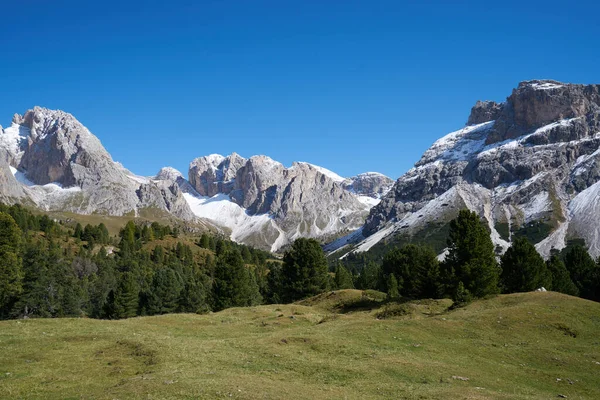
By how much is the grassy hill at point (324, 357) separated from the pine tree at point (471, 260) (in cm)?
992

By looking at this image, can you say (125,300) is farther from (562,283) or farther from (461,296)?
(562,283)

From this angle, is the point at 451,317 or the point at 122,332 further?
the point at 451,317

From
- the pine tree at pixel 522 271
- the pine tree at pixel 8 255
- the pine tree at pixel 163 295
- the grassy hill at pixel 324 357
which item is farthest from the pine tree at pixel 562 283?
the pine tree at pixel 8 255

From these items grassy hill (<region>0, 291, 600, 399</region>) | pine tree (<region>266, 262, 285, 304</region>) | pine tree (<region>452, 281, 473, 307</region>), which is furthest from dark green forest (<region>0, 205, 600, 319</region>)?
grassy hill (<region>0, 291, 600, 399</region>)

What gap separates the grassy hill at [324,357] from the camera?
24.6 m

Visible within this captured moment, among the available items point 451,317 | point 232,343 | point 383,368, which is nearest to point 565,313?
point 451,317

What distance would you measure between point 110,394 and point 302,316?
39096mm

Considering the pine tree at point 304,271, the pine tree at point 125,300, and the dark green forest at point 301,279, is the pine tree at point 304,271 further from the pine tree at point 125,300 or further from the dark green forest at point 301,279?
the pine tree at point 125,300

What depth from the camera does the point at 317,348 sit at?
36.3 metres

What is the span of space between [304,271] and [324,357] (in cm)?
5686

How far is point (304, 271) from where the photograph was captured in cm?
9081

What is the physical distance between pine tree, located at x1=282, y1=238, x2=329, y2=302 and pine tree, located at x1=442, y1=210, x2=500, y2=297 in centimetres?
3051

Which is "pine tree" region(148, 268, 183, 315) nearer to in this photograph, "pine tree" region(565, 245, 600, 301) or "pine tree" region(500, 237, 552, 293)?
"pine tree" region(500, 237, 552, 293)

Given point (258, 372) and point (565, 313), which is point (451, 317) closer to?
point (565, 313)
